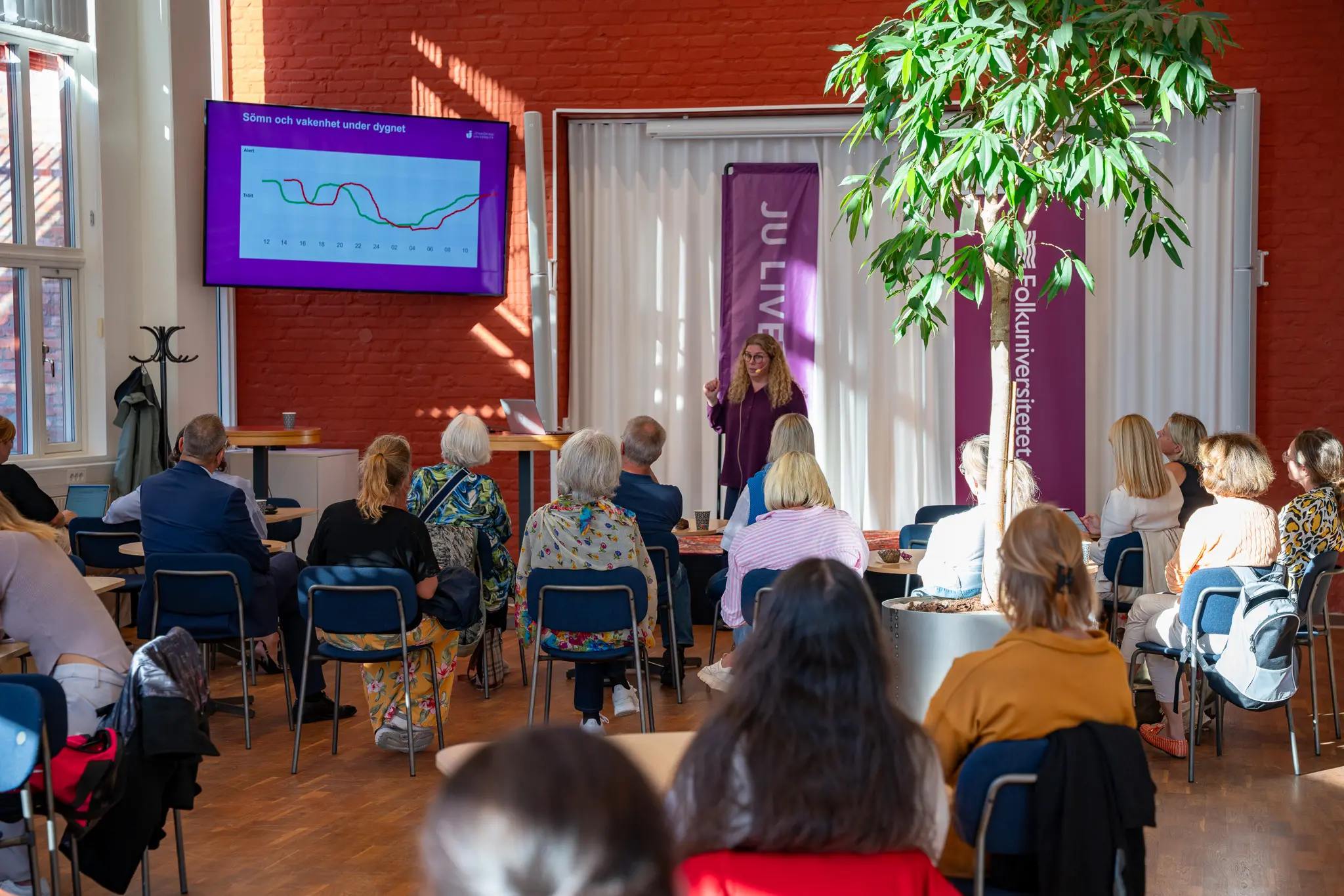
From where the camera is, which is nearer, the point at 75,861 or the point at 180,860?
the point at 75,861

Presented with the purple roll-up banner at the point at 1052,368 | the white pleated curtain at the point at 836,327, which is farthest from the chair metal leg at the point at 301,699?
the purple roll-up banner at the point at 1052,368

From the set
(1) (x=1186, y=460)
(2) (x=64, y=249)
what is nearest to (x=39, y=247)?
(2) (x=64, y=249)

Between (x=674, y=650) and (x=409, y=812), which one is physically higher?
(x=674, y=650)

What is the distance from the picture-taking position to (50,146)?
7480 millimetres

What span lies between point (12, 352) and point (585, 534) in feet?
14.5

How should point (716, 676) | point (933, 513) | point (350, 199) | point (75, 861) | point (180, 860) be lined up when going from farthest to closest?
1. point (350, 199)
2. point (933, 513)
3. point (716, 676)
4. point (180, 860)
5. point (75, 861)

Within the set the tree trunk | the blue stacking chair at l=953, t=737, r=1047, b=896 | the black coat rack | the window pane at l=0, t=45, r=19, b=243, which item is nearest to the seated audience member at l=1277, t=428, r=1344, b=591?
the tree trunk

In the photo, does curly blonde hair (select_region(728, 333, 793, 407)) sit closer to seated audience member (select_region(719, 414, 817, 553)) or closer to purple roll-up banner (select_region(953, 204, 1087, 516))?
seated audience member (select_region(719, 414, 817, 553))

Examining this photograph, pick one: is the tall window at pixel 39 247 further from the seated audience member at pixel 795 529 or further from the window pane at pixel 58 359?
the seated audience member at pixel 795 529

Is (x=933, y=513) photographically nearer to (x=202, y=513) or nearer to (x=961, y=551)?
(x=961, y=551)

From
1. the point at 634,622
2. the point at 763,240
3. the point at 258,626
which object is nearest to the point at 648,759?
the point at 634,622

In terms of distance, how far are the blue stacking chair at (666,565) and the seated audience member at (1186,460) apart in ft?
7.71

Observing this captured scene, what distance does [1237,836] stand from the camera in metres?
3.96

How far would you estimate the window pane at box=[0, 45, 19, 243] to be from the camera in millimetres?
7191
